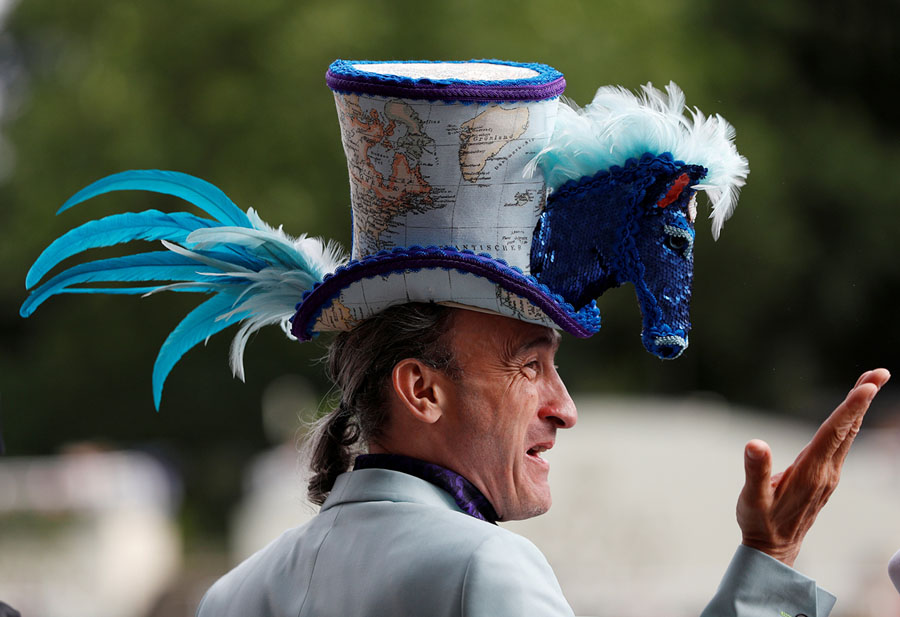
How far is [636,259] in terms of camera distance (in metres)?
1.64

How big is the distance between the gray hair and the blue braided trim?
0.07 meters

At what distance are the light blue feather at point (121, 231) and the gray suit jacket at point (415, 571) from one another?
0.51 metres

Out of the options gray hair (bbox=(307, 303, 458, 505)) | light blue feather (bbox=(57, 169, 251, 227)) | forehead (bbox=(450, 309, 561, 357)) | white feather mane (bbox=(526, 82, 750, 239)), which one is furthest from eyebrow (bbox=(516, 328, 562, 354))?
light blue feather (bbox=(57, 169, 251, 227))

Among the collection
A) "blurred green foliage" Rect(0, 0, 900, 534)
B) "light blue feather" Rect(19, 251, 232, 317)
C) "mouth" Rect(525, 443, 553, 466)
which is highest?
"light blue feather" Rect(19, 251, 232, 317)

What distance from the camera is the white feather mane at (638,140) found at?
5.30ft

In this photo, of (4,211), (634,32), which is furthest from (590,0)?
(4,211)

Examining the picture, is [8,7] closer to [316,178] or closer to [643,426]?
[316,178]

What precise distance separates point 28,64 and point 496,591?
10.6 meters

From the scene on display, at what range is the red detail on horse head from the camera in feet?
5.29

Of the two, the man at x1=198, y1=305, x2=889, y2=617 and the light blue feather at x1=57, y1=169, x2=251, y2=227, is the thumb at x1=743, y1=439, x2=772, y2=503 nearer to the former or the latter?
the man at x1=198, y1=305, x2=889, y2=617

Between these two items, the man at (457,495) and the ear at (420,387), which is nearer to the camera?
the man at (457,495)

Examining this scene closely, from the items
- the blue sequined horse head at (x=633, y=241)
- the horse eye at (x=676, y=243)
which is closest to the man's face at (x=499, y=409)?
the blue sequined horse head at (x=633, y=241)

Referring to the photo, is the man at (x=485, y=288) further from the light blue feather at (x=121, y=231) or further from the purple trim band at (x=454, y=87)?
the light blue feather at (x=121, y=231)

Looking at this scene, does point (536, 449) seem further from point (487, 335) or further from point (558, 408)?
point (487, 335)
